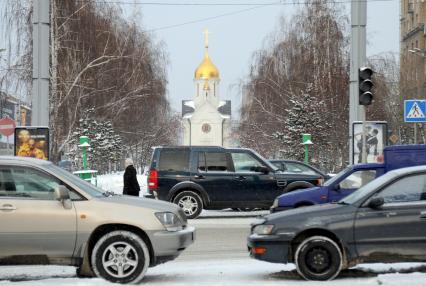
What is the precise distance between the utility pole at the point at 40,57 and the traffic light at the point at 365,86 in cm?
881

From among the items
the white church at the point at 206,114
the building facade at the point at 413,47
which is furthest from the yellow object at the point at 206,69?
the building facade at the point at 413,47

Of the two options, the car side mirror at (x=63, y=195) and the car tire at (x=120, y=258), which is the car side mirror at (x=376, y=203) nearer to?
the car tire at (x=120, y=258)

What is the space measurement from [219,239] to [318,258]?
17.8 ft

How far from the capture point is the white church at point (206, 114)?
131 metres

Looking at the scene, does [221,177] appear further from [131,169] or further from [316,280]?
[316,280]

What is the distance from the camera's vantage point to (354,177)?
46.0 ft

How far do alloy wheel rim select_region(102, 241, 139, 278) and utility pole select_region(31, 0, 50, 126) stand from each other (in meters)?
12.0

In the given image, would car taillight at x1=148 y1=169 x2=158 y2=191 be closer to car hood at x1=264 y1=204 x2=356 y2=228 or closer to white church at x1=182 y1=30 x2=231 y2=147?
car hood at x1=264 y1=204 x2=356 y2=228

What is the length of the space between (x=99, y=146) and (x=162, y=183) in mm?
43039

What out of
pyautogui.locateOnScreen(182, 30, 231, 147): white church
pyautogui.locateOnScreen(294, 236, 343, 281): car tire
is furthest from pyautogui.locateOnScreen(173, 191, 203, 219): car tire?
pyautogui.locateOnScreen(182, 30, 231, 147): white church

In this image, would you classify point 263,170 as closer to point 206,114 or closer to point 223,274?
point 223,274

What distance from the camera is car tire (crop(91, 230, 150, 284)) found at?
28.0 ft

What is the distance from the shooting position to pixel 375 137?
20141 mm

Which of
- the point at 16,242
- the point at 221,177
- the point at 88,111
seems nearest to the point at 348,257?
the point at 16,242
